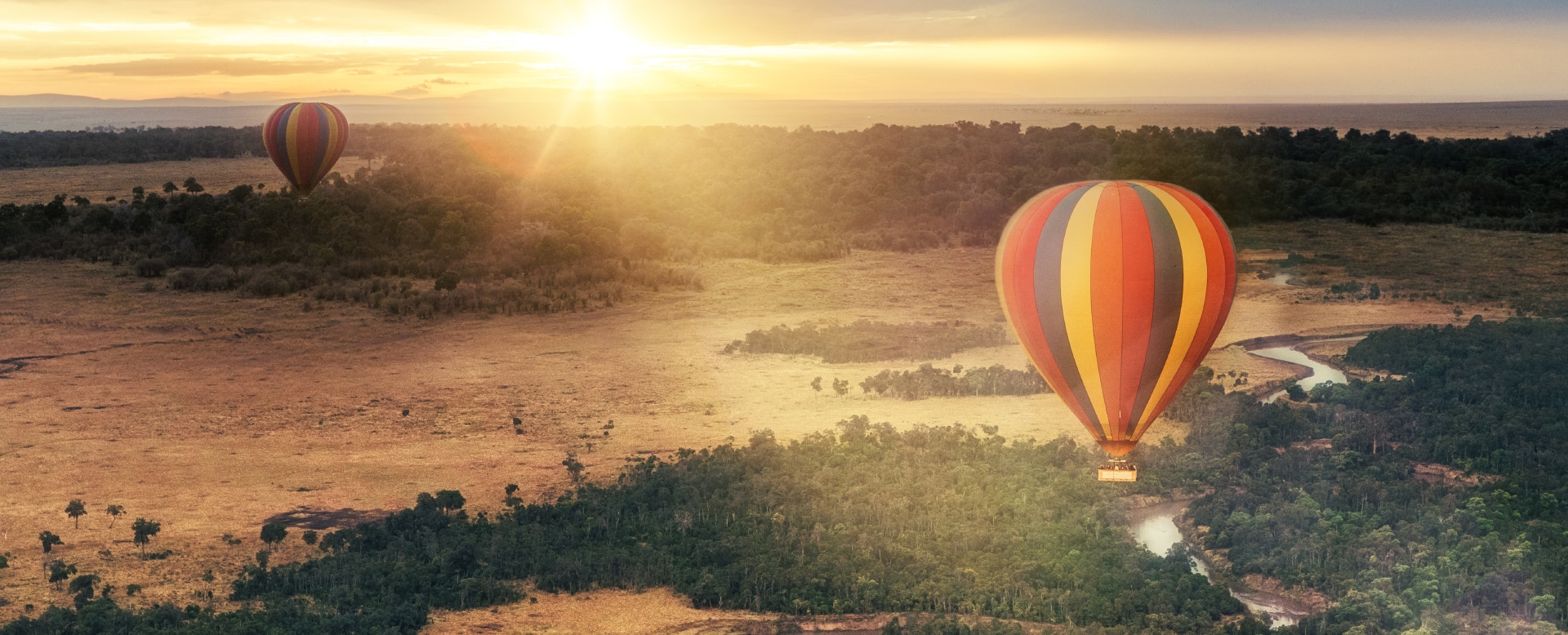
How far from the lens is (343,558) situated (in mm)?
15070

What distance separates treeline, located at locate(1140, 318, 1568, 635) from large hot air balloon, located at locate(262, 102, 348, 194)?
3130 centimetres

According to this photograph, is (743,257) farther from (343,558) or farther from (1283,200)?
(343,558)

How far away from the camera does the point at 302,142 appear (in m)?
42.2

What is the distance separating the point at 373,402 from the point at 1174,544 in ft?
47.1

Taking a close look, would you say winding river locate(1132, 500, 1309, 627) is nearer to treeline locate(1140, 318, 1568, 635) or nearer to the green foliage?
treeline locate(1140, 318, 1568, 635)

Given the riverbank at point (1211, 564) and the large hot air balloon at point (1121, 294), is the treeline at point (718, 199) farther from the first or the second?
the large hot air balloon at point (1121, 294)

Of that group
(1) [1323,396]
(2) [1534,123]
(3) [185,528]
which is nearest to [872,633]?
(3) [185,528]

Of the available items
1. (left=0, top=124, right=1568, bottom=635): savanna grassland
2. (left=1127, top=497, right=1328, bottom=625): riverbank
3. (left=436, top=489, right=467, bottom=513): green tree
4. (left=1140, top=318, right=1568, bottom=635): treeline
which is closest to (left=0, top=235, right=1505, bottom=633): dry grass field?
(left=0, top=124, right=1568, bottom=635): savanna grassland

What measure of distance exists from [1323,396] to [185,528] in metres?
17.8

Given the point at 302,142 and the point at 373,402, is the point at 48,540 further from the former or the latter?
the point at 302,142

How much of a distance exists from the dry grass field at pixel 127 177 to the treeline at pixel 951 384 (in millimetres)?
45243

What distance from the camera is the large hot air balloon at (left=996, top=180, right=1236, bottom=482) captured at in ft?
49.9

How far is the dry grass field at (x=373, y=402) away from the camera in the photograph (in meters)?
16.3

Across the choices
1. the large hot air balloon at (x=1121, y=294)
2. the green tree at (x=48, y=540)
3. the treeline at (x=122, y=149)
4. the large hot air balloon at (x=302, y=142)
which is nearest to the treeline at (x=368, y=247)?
the large hot air balloon at (x=302, y=142)
